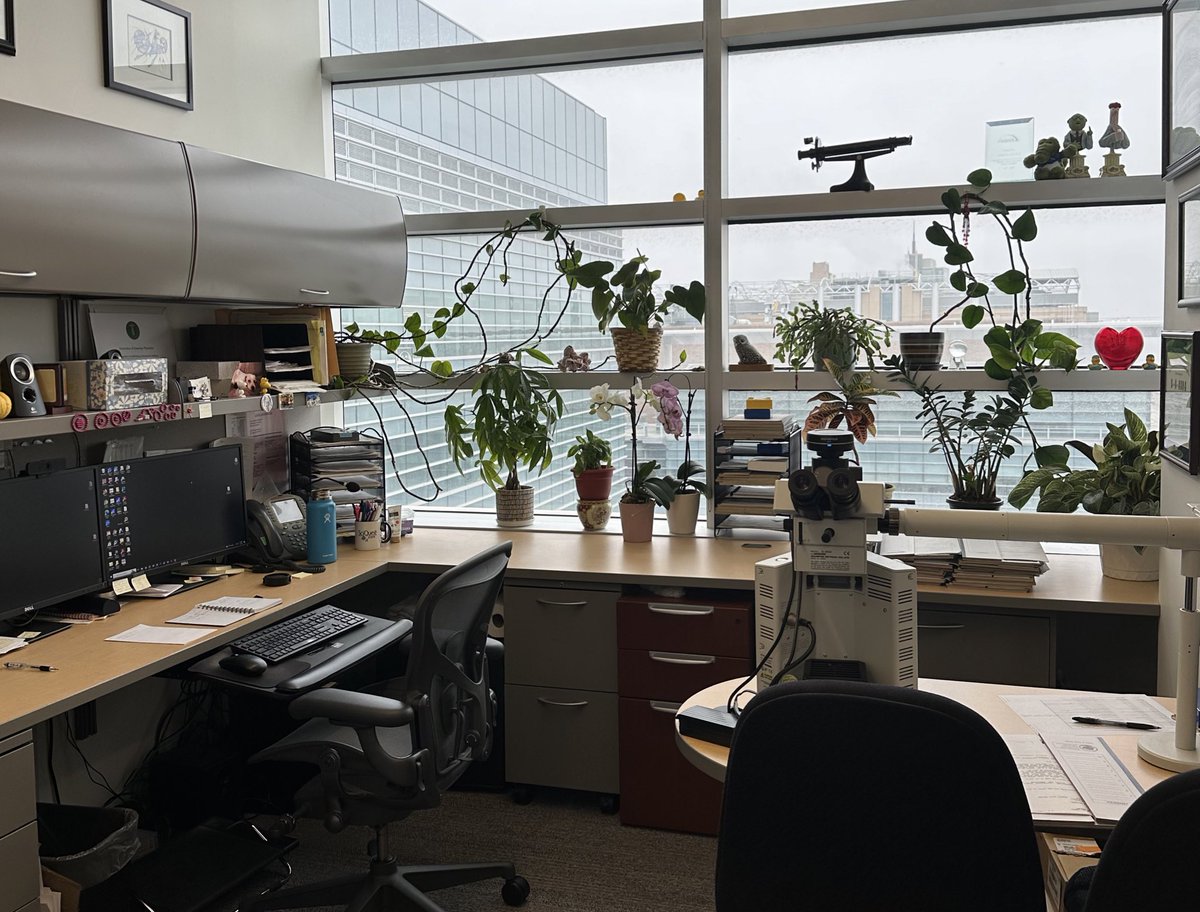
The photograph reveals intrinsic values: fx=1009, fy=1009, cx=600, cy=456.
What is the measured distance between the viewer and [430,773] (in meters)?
2.28

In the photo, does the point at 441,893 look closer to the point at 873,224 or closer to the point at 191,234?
the point at 191,234

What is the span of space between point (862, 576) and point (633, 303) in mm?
1927

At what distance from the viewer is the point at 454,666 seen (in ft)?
7.69

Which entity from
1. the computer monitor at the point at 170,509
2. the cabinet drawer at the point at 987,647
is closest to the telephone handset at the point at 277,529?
the computer monitor at the point at 170,509

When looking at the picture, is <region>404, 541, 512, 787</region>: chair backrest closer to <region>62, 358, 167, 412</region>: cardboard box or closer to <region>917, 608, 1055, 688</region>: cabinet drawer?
<region>62, 358, 167, 412</region>: cardboard box

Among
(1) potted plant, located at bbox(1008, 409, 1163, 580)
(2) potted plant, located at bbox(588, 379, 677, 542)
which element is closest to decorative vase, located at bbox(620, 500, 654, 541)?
(2) potted plant, located at bbox(588, 379, 677, 542)

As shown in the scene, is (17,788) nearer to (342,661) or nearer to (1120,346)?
(342,661)

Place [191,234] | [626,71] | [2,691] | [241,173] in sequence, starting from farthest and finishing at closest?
[626,71], [241,173], [191,234], [2,691]

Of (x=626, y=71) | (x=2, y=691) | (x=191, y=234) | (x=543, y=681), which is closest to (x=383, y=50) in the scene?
(x=626, y=71)

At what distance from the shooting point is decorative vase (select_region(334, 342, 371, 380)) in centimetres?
358

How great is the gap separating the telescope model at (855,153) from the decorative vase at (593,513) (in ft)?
4.52

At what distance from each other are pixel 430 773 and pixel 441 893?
0.67m

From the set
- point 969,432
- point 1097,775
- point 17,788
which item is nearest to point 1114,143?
point 969,432

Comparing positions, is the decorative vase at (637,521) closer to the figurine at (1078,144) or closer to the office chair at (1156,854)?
the figurine at (1078,144)
